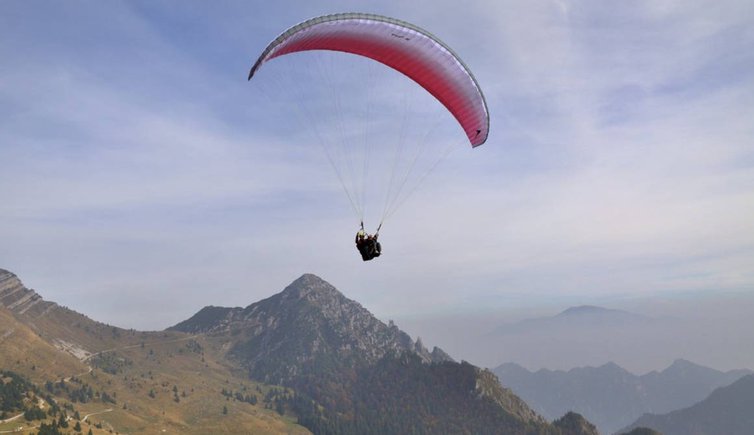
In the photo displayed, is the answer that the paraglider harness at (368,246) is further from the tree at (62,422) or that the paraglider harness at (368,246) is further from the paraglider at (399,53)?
the tree at (62,422)

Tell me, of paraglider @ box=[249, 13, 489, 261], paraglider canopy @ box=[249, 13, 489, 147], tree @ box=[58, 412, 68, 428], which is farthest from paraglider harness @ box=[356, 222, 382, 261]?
tree @ box=[58, 412, 68, 428]

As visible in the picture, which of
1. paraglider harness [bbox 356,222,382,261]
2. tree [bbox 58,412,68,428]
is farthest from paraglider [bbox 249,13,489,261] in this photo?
tree [bbox 58,412,68,428]

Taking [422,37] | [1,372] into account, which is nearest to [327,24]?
[422,37]

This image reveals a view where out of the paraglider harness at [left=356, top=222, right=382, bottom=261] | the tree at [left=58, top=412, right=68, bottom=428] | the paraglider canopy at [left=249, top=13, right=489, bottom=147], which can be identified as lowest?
the tree at [left=58, top=412, right=68, bottom=428]

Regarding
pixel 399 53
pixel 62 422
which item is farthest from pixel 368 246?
pixel 62 422

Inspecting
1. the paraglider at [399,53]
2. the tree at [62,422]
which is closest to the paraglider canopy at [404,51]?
the paraglider at [399,53]

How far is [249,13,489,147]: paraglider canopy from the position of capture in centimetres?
3550

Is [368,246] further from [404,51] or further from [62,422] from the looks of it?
[62,422]

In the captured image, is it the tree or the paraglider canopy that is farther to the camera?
the tree

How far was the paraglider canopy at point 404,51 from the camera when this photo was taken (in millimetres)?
35500

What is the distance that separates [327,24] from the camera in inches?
1387

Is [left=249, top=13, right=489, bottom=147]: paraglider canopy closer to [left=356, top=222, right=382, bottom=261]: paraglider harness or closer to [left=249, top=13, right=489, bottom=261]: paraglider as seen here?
[left=249, top=13, right=489, bottom=261]: paraglider

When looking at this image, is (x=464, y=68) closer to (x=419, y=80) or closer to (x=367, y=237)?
(x=419, y=80)

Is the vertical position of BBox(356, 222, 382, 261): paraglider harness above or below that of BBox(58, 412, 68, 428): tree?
above
